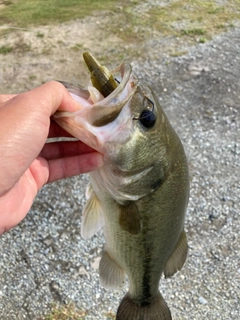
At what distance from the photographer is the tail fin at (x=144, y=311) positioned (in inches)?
98.2

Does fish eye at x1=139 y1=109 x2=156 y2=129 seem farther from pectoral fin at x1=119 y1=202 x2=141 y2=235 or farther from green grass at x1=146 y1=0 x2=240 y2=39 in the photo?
green grass at x1=146 y1=0 x2=240 y2=39

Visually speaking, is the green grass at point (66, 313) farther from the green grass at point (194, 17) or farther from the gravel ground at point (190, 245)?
the green grass at point (194, 17)

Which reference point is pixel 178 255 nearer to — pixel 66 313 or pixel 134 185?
pixel 134 185

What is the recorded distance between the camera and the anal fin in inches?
99.2

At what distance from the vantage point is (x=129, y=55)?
7.03 meters

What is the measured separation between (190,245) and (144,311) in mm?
1740

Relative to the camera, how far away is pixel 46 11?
830cm

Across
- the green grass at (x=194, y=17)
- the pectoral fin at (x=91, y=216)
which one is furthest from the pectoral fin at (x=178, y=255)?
the green grass at (x=194, y=17)

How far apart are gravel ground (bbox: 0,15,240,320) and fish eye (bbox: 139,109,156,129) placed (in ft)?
7.06

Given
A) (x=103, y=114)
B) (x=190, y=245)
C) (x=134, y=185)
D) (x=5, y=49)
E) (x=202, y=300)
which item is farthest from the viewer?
(x=5, y=49)

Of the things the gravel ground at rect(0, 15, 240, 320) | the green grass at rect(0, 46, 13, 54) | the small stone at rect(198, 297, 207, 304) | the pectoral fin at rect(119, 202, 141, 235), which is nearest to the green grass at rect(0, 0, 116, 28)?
the green grass at rect(0, 46, 13, 54)

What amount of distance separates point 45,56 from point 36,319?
14.5 feet

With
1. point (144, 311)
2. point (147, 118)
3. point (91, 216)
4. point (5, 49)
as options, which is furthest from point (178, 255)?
point (5, 49)

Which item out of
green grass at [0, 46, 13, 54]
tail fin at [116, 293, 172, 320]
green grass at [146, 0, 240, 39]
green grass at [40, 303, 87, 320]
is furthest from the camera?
green grass at [146, 0, 240, 39]
